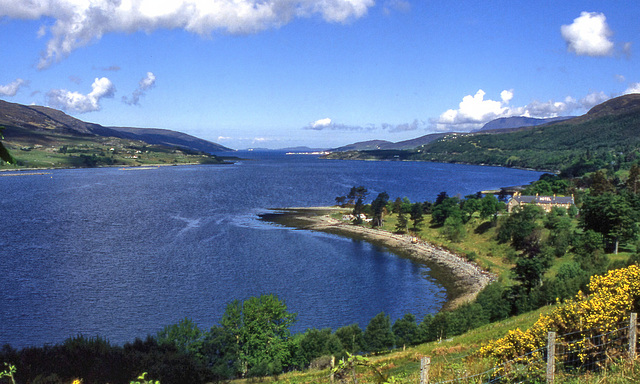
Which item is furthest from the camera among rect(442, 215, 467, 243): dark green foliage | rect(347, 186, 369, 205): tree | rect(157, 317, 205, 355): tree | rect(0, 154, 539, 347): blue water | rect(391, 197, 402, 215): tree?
rect(347, 186, 369, 205): tree

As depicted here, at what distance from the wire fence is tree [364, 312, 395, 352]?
22.9 metres

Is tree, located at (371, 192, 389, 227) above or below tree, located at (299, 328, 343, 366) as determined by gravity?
above

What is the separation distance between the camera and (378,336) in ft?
120

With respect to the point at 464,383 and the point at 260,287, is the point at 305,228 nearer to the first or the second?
the point at 260,287

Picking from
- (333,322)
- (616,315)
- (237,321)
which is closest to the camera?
(616,315)

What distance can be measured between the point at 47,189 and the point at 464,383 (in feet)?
553

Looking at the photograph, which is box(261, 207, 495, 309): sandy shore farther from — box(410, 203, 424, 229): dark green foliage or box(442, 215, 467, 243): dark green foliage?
box(410, 203, 424, 229): dark green foliage

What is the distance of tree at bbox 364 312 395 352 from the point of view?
36.6m

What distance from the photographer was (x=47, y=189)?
152 meters

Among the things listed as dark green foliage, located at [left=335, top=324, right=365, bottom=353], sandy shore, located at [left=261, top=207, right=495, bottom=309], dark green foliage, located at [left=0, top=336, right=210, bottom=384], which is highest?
dark green foliage, located at [left=0, top=336, right=210, bottom=384]

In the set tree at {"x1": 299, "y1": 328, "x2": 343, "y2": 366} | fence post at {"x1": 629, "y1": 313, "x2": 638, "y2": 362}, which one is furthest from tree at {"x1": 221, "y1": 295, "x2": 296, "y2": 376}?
fence post at {"x1": 629, "y1": 313, "x2": 638, "y2": 362}

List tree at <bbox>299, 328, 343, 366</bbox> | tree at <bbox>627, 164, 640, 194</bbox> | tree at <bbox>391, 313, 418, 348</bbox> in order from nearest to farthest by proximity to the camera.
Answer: tree at <bbox>299, 328, 343, 366</bbox>, tree at <bbox>391, 313, 418, 348</bbox>, tree at <bbox>627, 164, 640, 194</bbox>

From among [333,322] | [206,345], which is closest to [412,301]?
[333,322]

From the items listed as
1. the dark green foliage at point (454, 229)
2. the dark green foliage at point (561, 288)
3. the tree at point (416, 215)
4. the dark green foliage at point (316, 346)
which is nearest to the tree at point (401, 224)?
the tree at point (416, 215)
